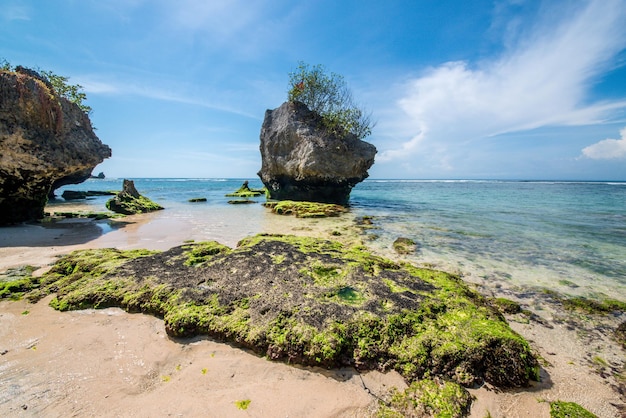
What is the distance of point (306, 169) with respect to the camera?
80.0 feet

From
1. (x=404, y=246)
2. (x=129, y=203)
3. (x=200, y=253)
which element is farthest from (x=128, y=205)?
(x=404, y=246)

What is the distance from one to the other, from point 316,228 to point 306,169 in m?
11.2

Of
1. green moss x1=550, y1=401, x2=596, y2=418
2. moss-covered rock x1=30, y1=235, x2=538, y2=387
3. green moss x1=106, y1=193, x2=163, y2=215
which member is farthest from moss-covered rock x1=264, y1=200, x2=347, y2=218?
green moss x1=550, y1=401, x2=596, y2=418

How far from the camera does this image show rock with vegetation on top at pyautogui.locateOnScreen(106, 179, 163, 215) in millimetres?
19234

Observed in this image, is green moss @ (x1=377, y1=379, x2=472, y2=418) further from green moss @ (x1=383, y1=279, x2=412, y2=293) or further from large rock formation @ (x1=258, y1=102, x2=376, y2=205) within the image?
large rock formation @ (x1=258, y1=102, x2=376, y2=205)

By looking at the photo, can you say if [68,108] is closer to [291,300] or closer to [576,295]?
[291,300]

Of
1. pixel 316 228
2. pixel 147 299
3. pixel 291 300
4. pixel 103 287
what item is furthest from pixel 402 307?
pixel 316 228

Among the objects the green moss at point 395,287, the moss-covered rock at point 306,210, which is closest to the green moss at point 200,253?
the green moss at point 395,287

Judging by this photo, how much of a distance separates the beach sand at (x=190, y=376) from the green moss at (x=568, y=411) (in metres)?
0.09

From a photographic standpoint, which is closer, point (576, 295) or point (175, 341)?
point (175, 341)

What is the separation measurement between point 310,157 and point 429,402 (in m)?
22.5

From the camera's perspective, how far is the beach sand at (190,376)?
8.93 feet

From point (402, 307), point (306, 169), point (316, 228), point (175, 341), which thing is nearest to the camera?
point (175, 341)

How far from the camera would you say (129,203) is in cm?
2002
